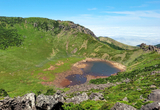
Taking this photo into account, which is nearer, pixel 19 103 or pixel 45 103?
pixel 45 103

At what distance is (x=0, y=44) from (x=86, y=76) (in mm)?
157991

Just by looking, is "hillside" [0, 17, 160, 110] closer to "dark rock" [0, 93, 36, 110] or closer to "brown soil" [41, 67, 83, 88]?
"brown soil" [41, 67, 83, 88]

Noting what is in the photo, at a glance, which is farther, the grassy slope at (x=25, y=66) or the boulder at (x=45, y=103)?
the grassy slope at (x=25, y=66)

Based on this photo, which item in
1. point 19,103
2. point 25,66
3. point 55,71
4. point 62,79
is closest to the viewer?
point 19,103

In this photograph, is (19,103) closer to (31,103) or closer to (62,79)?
(31,103)

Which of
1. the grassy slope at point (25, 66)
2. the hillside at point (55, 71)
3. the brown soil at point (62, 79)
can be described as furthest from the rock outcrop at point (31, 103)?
the brown soil at point (62, 79)

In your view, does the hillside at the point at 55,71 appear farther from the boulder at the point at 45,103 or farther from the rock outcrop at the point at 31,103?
the boulder at the point at 45,103

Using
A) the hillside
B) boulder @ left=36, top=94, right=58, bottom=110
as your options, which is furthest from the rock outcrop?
the hillside

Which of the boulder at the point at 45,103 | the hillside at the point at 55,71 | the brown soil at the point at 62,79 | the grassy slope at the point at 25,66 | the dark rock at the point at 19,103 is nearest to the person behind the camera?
the boulder at the point at 45,103

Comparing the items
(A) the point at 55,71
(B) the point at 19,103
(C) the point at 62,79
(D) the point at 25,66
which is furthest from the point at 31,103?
(D) the point at 25,66

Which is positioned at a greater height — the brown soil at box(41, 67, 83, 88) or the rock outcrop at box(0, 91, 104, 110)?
the rock outcrop at box(0, 91, 104, 110)

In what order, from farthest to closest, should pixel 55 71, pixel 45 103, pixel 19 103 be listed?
pixel 55 71 → pixel 19 103 → pixel 45 103

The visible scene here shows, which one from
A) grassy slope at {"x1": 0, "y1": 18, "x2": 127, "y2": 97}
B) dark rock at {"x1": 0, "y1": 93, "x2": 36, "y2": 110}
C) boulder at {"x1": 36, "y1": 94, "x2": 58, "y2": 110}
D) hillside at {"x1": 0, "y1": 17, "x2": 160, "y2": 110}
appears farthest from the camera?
grassy slope at {"x1": 0, "y1": 18, "x2": 127, "y2": 97}

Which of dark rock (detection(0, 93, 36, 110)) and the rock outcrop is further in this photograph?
dark rock (detection(0, 93, 36, 110))
